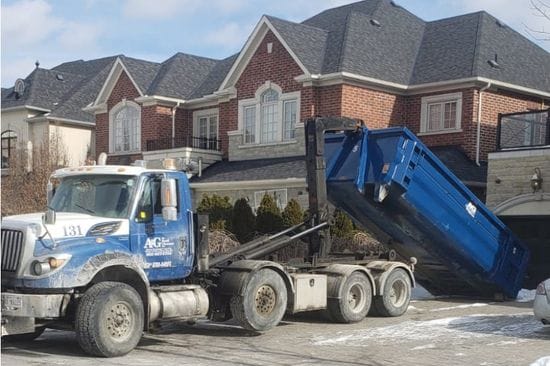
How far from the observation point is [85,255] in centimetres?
1028

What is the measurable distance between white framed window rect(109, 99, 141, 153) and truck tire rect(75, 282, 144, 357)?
67.2 ft

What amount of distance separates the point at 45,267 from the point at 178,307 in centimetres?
205

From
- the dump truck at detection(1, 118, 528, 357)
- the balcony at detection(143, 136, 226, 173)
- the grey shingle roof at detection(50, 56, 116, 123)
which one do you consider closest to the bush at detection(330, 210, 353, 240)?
the dump truck at detection(1, 118, 528, 357)

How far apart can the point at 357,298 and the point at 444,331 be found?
1905mm

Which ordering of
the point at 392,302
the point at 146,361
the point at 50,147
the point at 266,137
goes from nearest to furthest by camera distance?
the point at 146,361 < the point at 392,302 < the point at 266,137 < the point at 50,147

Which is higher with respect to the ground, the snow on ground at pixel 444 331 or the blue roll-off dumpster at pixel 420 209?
the blue roll-off dumpster at pixel 420 209

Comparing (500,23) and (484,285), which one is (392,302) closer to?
(484,285)

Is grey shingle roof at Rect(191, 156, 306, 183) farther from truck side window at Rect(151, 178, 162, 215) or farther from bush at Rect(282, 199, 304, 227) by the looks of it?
truck side window at Rect(151, 178, 162, 215)

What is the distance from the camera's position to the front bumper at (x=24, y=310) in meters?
9.84

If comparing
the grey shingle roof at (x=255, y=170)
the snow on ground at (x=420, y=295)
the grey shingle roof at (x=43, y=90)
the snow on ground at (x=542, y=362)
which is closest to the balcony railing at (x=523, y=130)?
the snow on ground at (x=420, y=295)

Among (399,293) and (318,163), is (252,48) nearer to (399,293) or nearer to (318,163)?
(318,163)

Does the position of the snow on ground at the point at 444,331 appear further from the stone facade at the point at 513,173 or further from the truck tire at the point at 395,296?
the stone facade at the point at 513,173

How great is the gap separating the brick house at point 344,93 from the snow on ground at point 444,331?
824 centimetres

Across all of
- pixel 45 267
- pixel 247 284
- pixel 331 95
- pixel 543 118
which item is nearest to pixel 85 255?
pixel 45 267
